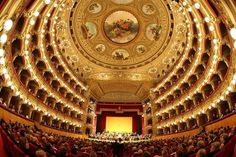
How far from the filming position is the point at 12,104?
24359 millimetres

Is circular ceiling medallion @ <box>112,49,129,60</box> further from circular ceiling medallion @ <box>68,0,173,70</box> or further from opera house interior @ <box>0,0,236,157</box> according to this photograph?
opera house interior @ <box>0,0,236,157</box>

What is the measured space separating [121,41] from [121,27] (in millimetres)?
2351

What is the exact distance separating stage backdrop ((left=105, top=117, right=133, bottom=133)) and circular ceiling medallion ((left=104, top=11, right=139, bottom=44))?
48.6 feet

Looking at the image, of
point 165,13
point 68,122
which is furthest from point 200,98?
point 68,122

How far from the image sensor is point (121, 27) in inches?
1538

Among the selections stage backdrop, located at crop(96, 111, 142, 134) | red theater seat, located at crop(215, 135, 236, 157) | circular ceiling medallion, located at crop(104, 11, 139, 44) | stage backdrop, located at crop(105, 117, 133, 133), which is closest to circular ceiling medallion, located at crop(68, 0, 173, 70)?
circular ceiling medallion, located at crop(104, 11, 139, 44)

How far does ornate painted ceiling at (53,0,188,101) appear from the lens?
34500 millimetres

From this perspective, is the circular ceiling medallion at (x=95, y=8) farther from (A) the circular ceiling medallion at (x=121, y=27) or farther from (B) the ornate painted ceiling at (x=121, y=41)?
(A) the circular ceiling medallion at (x=121, y=27)

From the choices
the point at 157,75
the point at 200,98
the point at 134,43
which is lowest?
the point at 200,98

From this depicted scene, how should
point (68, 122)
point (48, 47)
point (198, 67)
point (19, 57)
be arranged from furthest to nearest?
1. point (68, 122)
2. point (48, 47)
3. point (198, 67)
4. point (19, 57)

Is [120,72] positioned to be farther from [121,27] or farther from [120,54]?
[121,27]

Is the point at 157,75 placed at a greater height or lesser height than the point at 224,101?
greater

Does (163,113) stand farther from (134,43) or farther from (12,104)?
(12,104)

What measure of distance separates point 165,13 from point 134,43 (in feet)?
25.4
